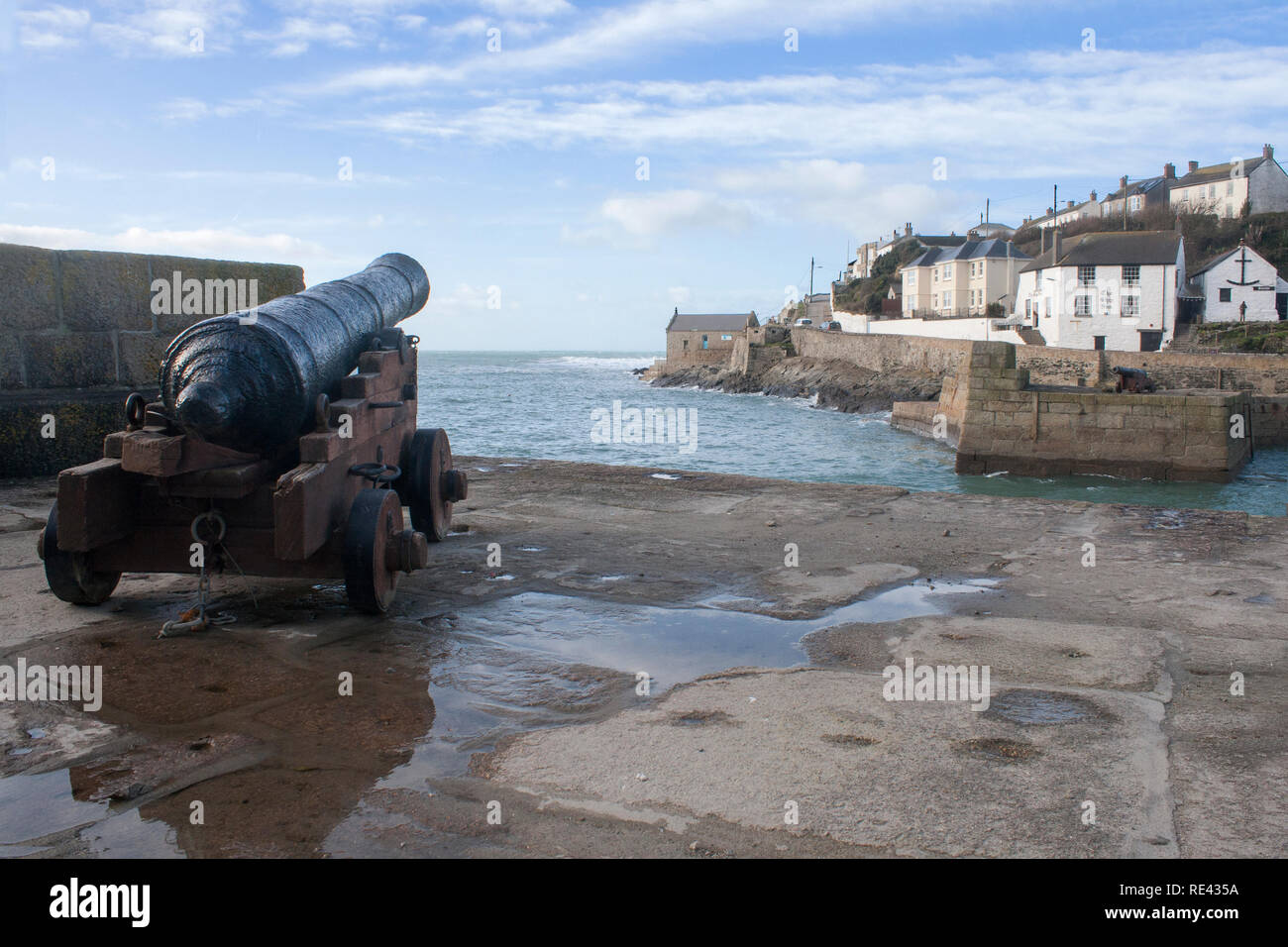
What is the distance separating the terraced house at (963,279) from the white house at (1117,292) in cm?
1241

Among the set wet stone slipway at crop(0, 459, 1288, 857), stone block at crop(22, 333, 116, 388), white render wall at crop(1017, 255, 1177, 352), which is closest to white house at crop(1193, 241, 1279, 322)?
white render wall at crop(1017, 255, 1177, 352)

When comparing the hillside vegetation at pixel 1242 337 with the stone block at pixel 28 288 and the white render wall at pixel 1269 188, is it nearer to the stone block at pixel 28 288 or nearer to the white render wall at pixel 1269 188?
the white render wall at pixel 1269 188

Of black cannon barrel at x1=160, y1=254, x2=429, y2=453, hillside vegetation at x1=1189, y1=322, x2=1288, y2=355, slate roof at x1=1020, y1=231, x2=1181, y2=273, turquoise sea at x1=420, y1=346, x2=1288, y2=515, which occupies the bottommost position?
turquoise sea at x1=420, y1=346, x2=1288, y2=515

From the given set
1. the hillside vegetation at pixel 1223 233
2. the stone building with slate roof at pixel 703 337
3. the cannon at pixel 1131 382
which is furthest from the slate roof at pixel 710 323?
the cannon at pixel 1131 382

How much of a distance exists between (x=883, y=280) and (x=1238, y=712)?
89.3 metres

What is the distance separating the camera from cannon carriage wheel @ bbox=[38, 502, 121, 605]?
4.39 metres

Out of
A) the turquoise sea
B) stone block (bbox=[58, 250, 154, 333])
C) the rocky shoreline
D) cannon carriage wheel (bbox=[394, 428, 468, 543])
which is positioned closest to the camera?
cannon carriage wheel (bbox=[394, 428, 468, 543])

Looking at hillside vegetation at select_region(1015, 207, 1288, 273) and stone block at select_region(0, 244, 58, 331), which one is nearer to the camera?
stone block at select_region(0, 244, 58, 331)

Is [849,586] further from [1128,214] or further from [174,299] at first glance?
[1128,214]

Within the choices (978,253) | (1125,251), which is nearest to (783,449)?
(1125,251)

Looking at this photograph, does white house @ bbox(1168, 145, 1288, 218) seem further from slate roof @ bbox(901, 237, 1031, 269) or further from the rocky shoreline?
the rocky shoreline

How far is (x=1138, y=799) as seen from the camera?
2707 mm

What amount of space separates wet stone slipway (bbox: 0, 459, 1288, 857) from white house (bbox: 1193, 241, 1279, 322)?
5448 cm

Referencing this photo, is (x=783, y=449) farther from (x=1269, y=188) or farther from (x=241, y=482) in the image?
(x=1269, y=188)
